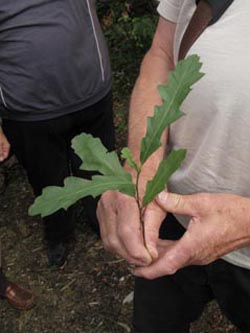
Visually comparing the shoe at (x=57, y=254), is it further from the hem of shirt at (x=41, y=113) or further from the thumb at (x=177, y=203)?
the thumb at (x=177, y=203)

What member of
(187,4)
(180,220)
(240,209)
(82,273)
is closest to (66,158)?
(82,273)

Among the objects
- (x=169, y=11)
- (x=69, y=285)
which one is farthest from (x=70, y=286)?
(x=169, y=11)

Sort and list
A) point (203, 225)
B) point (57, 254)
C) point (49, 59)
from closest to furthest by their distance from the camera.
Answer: point (203, 225) → point (49, 59) → point (57, 254)

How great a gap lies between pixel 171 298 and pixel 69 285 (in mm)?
1325

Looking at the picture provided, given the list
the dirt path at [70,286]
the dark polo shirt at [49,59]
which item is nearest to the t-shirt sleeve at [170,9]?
the dark polo shirt at [49,59]

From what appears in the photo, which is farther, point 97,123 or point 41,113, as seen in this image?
point 97,123

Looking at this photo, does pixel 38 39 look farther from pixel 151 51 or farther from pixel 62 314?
pixel 62 314

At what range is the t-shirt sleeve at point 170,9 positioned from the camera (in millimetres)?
1317

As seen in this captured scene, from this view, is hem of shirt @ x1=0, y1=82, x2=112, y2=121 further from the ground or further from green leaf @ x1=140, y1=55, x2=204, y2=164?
green leaf @ x1=140, y1=55, x2=204, y2=164

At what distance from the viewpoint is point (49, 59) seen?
2.26 m

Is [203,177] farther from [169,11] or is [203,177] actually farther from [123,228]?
[169,11]

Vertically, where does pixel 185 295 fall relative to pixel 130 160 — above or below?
below

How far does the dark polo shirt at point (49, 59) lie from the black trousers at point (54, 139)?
0.16ft

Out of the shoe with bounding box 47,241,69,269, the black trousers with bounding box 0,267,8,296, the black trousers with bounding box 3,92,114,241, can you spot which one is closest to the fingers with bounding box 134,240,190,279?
the black trousers with bounding box 3,92,114,241
